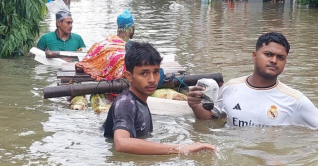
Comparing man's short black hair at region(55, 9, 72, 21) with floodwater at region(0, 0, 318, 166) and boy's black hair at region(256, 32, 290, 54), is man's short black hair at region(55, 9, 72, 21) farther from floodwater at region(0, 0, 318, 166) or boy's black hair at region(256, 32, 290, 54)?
boy's black hair at region(256, 32, 290, 54)

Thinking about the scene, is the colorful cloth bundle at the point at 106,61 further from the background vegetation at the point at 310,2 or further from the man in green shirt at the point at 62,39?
the background vegetation at the point at 310,2

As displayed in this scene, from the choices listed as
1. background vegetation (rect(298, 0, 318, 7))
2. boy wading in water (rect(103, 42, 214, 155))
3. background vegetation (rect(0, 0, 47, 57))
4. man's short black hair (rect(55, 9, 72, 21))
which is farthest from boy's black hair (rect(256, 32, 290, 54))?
background vegetation (rect(298, 0, 318, 7))

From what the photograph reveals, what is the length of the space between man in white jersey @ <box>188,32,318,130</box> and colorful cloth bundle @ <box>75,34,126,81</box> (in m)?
2.27

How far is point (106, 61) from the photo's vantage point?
24.0ft

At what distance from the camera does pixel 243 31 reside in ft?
54.0

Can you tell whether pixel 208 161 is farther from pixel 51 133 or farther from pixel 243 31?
pixel 243 31

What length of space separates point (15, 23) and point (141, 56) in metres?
6.49

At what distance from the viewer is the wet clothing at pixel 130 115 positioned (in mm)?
4316

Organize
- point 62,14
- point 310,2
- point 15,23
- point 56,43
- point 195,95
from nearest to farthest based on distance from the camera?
point 195,95 < point 62,14 < point 56,43 < point 15,23 < point 310,2

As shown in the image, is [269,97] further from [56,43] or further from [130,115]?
[56,43]

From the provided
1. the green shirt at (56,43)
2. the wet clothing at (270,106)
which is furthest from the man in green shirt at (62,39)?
the wet clothing at (270,106)

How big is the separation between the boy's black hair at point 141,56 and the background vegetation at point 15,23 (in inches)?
243

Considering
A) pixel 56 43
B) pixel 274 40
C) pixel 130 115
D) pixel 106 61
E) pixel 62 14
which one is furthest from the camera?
pixel 56 43

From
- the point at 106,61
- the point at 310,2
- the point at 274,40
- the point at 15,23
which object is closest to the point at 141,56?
the point at 274,40
